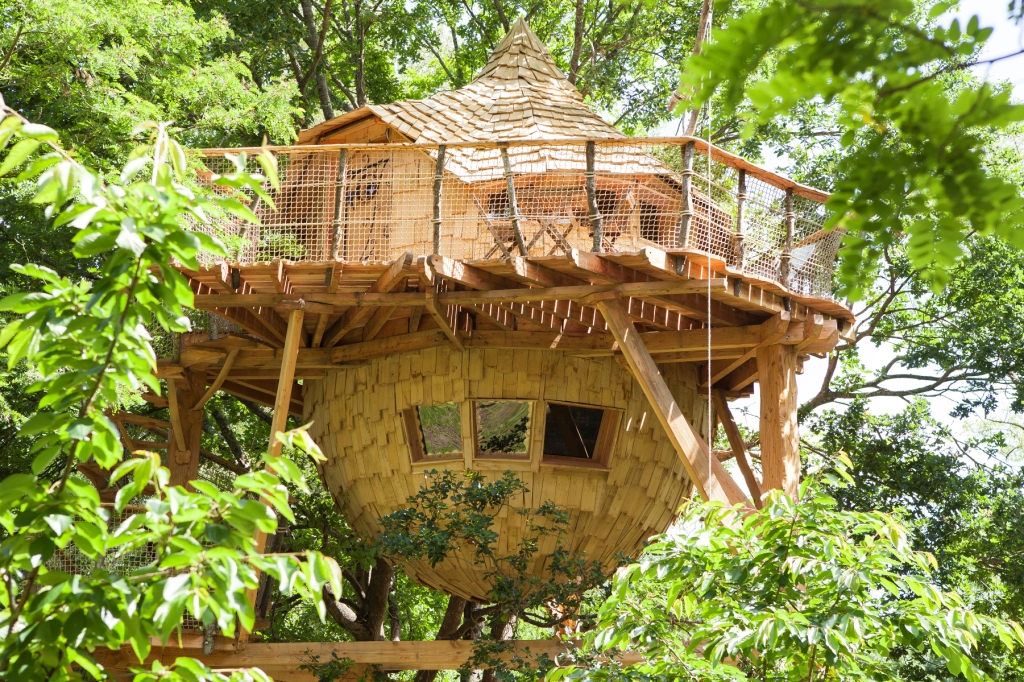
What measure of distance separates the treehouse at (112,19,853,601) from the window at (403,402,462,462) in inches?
0.9

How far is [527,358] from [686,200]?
2842 mm

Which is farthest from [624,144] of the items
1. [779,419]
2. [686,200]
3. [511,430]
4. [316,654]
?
[316,654]

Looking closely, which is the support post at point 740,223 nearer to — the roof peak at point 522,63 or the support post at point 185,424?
the roof peak at point 522,63

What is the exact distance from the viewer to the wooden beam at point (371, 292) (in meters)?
9.55

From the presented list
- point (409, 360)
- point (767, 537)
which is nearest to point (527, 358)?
point (409, 360)

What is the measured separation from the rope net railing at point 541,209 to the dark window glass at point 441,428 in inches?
68.9

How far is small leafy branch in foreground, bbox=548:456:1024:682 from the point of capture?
512cm

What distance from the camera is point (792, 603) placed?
540 cm

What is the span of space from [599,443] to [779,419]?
7.12ft

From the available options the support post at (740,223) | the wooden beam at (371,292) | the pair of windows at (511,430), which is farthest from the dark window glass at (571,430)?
the support post at (740,223)

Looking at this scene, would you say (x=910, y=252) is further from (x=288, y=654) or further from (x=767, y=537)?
(x=288, y=654)

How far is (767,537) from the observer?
18.4 feet

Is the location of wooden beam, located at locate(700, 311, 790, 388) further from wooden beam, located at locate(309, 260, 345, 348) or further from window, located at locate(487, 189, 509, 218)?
wooden beam, located at locate(309, 260, 345, 348)

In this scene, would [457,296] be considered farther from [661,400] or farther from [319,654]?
[319,654]
